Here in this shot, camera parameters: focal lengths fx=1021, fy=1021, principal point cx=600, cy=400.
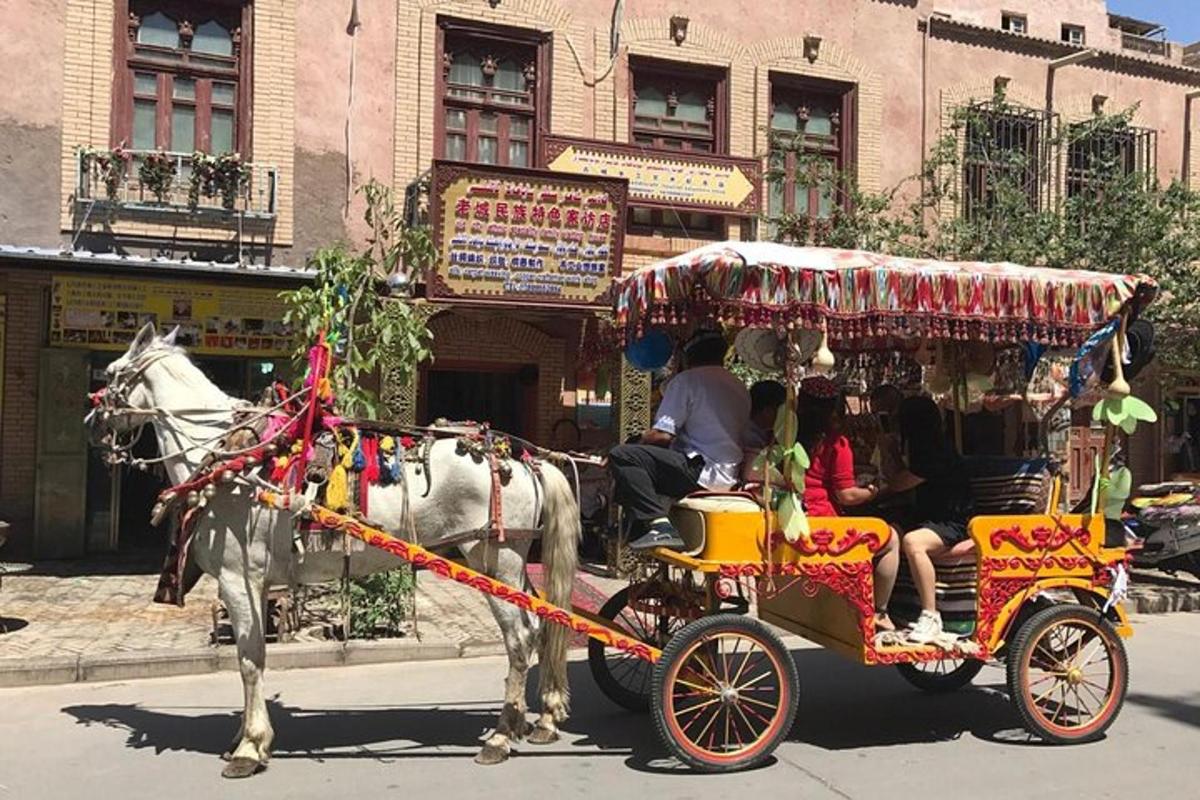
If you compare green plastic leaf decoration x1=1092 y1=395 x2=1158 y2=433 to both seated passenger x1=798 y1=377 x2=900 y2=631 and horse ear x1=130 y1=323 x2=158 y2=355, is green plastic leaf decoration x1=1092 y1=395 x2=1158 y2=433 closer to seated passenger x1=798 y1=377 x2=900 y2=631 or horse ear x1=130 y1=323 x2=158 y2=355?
seated passenger x1=798 y1=377 x2=900 y2=631

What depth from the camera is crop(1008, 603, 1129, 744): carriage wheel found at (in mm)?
5727

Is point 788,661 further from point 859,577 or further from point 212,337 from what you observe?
point 212,337

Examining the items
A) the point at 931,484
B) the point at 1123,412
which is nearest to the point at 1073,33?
the point at 1123,412

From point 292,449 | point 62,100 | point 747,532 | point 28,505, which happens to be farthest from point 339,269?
point 28,505

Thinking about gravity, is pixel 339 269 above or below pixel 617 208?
below

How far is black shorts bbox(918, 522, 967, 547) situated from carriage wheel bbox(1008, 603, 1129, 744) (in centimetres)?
59

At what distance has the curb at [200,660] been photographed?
7168 millimetres

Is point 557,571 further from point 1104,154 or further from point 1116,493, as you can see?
point 1104,154

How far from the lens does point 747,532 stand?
5398mm

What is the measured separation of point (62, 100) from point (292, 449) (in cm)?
841

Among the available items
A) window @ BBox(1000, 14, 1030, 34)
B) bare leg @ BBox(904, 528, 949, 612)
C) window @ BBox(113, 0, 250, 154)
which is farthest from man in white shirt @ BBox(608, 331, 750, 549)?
window @ BBox(1000, 14, 1030, 34)

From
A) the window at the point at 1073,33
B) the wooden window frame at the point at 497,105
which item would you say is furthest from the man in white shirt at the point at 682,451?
the window at the point at 1073,33

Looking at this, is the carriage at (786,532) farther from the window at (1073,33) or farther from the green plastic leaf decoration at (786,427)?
the window at (1073,33)

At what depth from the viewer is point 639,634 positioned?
643cm
